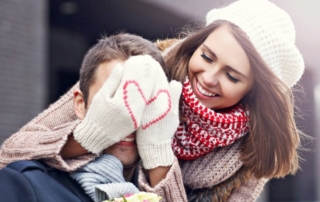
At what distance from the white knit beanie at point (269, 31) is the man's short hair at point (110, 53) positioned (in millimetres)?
476

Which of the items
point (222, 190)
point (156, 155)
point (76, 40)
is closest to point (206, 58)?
point (156, 155)

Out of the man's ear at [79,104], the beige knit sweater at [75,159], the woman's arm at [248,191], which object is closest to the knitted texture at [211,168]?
the beige knit sweater at [75,159]

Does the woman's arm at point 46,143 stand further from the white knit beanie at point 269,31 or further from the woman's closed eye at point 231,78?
the white knit beanie at point 269,31

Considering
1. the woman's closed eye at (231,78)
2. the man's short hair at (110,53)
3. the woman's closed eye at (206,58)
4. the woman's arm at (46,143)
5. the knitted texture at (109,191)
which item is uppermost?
the man's short hair at (110,53)

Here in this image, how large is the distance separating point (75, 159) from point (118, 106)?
1.00ft

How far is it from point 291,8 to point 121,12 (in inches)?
101

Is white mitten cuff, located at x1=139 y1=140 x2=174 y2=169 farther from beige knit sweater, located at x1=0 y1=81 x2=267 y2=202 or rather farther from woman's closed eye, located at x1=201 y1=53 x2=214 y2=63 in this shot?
woman's closed eye, located at x1=201 y1=53 x2=214 y2=63

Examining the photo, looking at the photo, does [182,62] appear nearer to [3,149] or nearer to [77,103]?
[77,103]

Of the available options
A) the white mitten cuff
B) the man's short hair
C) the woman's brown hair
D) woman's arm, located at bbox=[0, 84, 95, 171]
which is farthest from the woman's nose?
woman's arm, located at bbox=[0, 84, 95, 171]

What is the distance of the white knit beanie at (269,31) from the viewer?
252 cm

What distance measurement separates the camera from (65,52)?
960cm

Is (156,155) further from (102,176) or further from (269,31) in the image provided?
(269,31)

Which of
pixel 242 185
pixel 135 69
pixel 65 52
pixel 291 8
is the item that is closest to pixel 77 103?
pixel 135 69

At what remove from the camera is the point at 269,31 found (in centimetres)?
253
